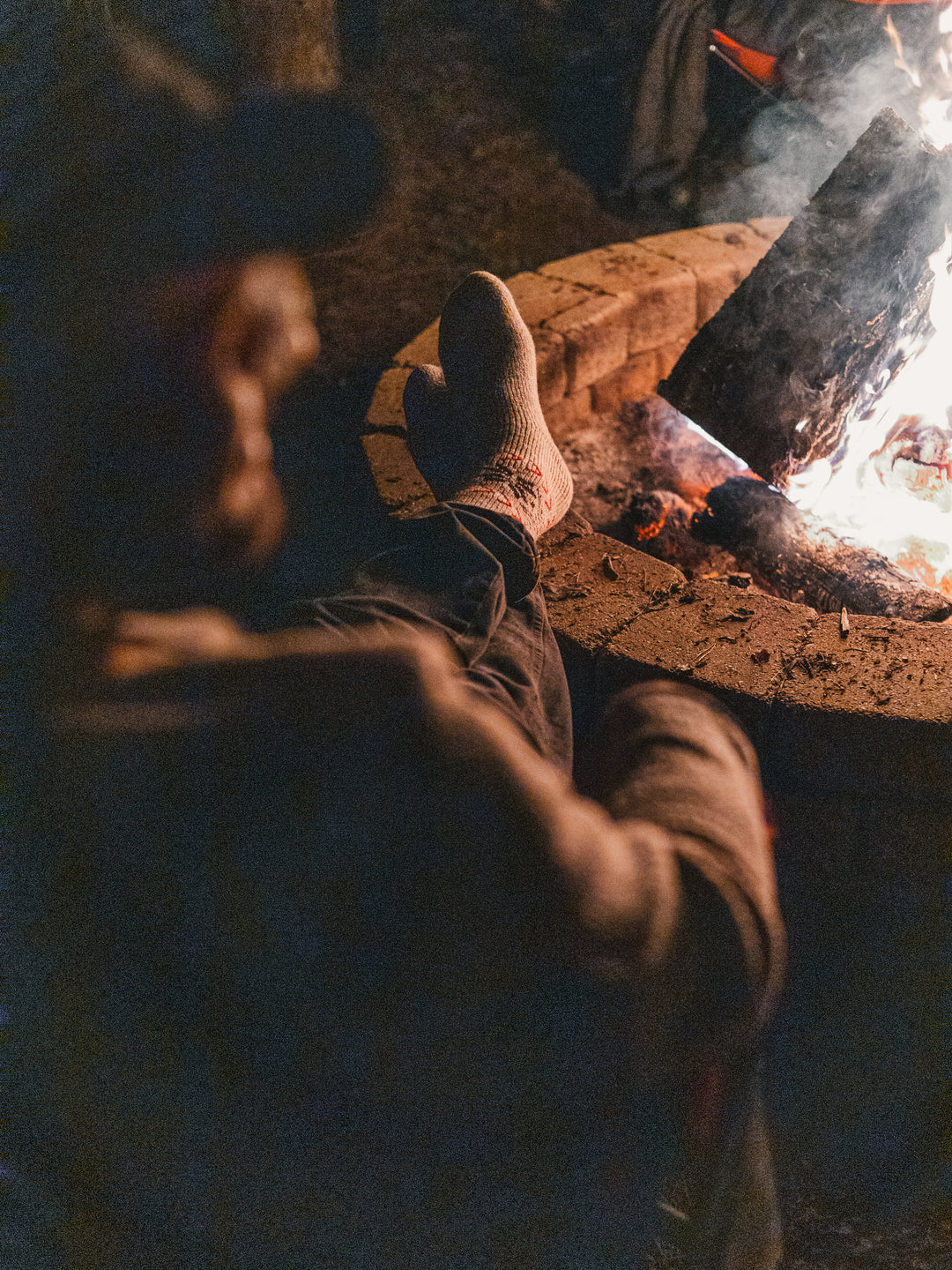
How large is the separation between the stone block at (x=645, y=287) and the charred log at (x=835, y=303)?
72 centimetres

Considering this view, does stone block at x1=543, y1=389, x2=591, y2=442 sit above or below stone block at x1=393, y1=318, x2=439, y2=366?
below

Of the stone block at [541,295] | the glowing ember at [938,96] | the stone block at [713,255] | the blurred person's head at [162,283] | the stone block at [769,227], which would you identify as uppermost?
the glowing ember at [938,96]

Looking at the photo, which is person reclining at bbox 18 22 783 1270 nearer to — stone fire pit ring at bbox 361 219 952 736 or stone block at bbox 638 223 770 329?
stone fire pit ring at bbox 361 219 952 736

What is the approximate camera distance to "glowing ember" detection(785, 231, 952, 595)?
2627 millimetres

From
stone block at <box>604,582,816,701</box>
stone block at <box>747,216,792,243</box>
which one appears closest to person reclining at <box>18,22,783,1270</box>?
stone block at <box>604,582,816,701</box>

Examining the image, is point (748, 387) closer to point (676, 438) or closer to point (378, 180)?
point (676, 438)

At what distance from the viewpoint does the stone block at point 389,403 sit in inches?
109

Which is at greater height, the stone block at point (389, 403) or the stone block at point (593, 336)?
the stone block at point (593, 336)

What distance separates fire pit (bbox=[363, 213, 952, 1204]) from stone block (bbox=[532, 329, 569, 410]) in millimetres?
891

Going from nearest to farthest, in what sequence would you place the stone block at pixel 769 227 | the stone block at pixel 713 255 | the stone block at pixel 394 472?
the stone block at pixel 394 472, the stone block at pixel 713 255, the stone block at pixel 769 227

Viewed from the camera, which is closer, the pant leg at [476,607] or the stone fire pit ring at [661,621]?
the pant leg at [476,607]

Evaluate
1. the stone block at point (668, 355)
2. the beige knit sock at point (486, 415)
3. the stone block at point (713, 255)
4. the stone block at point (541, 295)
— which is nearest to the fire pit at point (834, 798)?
the beige knit sock at point (486, 415)

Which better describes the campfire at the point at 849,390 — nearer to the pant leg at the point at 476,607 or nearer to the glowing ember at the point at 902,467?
the glowing ember at the point at 902,467

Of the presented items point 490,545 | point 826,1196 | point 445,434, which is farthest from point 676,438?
point 826,1196
